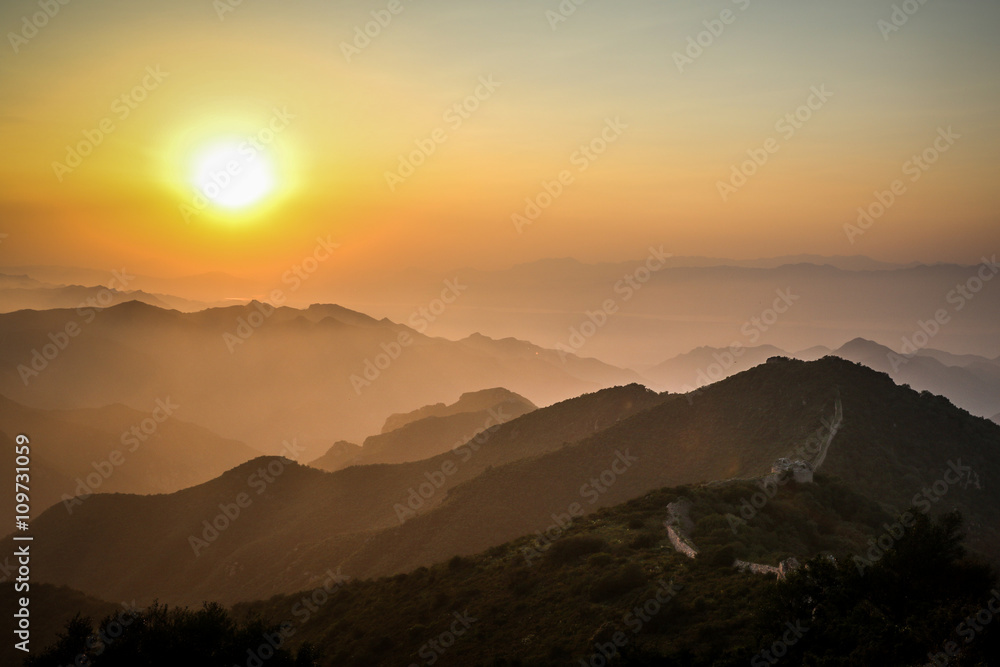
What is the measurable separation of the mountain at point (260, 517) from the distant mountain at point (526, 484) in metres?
0.24

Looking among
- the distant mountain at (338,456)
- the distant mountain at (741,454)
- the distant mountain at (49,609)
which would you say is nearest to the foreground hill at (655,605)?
the distant mountain at (741,454)

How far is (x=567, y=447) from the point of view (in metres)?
69.9

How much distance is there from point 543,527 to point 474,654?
1120 inches

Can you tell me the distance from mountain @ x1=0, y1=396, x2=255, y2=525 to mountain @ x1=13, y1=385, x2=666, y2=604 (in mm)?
44557

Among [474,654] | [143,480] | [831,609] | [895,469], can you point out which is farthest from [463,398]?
[831,609]

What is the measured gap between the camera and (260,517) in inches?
3322

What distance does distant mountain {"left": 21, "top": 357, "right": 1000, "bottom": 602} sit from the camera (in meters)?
54.5

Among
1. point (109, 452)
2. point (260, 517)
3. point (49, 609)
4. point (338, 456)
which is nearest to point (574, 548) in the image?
point (49, 609)

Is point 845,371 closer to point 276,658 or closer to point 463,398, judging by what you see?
point 276,658

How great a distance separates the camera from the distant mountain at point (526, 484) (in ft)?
179

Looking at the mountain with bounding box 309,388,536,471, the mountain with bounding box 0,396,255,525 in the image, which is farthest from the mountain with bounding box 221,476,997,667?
the mountain with bounding box 0,396,255,525

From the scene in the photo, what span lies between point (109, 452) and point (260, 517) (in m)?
91.6

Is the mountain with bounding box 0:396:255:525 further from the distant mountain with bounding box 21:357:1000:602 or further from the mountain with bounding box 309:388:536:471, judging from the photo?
the mountain with bounding box 309:388:536:471

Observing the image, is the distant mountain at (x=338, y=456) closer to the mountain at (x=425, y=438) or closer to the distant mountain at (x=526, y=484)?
the mountain at (x=425, y=438)
